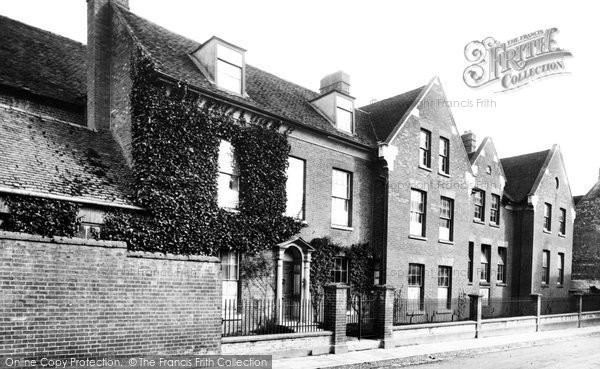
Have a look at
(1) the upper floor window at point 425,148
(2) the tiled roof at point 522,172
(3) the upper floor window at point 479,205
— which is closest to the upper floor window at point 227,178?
(1) the upper floor window at point 425,148

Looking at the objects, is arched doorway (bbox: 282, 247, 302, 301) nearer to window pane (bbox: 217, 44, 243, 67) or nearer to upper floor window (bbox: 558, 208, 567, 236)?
window pane (bbox: 217, 44, 243, 67)

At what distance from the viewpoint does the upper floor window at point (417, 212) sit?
20.2 m

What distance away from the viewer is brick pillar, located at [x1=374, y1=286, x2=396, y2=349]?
48.3 ft

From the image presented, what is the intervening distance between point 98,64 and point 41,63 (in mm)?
2985

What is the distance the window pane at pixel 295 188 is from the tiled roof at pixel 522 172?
17.3 metres

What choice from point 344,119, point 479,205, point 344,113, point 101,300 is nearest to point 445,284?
point 479,205

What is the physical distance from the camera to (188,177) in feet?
43.8

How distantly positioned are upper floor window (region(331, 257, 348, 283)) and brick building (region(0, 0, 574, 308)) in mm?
115

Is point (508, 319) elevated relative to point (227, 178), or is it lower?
lower

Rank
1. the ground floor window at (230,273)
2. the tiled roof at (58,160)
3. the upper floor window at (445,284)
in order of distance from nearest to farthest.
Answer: the tiled roof at (58,160) < the ground floor window at (230,273) < the upper floor window at (445,284)

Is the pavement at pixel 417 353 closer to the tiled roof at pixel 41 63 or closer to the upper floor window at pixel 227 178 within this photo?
the upper floor window at pixel 227 178

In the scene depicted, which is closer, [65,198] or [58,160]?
[65,198]

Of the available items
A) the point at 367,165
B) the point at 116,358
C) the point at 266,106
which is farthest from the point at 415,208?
the point at 116,358

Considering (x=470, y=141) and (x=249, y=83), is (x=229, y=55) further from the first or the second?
(x=470, y=141)
